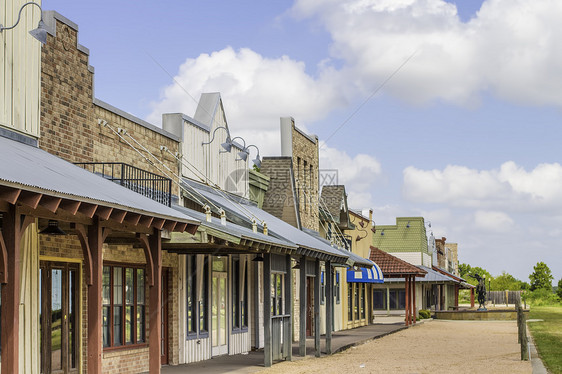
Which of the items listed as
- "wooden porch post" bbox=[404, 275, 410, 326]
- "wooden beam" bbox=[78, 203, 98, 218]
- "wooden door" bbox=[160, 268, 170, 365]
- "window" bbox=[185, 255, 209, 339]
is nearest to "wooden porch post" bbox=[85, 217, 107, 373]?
"wooden beam" bbox=[78, 203, 98, 218]

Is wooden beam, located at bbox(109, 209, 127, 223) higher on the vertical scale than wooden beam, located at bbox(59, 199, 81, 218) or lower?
lower

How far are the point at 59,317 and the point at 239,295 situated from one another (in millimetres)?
9394

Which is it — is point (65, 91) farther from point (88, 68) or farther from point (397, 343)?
point (397, 343)

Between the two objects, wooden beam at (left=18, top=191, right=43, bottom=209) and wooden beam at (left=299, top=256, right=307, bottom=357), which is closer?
wooden beam at (left=18, top=191, right=43, bottom=209)

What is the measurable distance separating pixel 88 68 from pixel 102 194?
5.23m

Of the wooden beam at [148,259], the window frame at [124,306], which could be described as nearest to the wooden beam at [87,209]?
the wooden beam at [148,259]

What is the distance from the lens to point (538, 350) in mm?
24469

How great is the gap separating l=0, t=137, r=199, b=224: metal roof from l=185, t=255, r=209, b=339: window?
7.07m

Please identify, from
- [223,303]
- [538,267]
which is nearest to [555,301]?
[538,267]

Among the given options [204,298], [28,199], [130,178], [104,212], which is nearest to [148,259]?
[104,212]

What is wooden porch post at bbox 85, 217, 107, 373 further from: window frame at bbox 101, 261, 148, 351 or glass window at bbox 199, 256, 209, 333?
glass window at bbox 199, 256, 209, 333

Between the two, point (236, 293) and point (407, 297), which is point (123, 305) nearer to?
point (236, 293)

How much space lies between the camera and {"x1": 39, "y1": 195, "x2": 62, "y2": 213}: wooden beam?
926 cm

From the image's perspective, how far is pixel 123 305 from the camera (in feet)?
55.7
